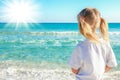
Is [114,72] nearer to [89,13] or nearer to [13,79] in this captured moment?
[13,79]

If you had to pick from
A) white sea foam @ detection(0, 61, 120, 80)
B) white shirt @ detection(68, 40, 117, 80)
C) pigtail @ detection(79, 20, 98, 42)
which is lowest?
white sea foam @ detection(0, 61, 120, 80)

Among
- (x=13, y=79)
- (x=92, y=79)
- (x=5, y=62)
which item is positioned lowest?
(x=5, y=62)

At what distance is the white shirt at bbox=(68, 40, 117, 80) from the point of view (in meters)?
2.62

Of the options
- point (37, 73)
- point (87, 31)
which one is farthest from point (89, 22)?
point (37, 73)

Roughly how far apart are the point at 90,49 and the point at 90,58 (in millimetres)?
66

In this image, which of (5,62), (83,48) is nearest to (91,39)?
(83,48)

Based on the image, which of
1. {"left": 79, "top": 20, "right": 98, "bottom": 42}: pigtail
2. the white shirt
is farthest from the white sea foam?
{"left": 79, "top": 20, "right": 98, "bottom": 42}: pigtail

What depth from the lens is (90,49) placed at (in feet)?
8.61

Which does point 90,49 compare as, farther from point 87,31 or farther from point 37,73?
point 37,73

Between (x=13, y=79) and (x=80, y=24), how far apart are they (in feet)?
17.0

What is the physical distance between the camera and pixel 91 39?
2.59 metres

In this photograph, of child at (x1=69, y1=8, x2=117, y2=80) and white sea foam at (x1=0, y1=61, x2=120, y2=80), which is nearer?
child at (x1=69, y1=8, x2=117, y2=80)

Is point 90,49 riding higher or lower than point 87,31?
lower

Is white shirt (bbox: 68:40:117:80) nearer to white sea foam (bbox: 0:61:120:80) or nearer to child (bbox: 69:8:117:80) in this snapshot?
child (bbox: 69:8:117:80)
